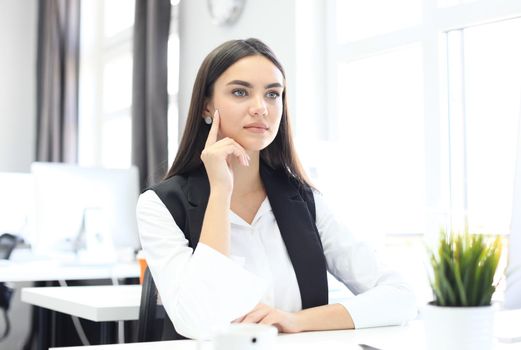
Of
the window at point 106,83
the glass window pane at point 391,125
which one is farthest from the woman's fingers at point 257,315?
the window at point 106,83

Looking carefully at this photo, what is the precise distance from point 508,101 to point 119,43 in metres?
3.69

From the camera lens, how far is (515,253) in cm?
189

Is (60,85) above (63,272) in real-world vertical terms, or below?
above

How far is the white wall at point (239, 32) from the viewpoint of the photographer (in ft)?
10.6

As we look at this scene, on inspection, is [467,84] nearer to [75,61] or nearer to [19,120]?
[75,61]

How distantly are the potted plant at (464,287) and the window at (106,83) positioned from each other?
4567 millimetres

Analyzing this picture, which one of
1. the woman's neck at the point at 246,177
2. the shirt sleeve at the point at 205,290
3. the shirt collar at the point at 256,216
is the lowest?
the shirt sleeve at the point at 205,290

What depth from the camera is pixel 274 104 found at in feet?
5.52

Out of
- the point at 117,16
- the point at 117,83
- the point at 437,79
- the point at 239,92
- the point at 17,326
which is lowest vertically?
the point at 17,326

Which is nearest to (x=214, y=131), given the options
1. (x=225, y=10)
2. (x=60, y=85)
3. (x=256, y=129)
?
(x=256, y=129)

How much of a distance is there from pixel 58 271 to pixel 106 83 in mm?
3007

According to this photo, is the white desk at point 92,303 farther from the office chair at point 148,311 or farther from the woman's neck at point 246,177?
the woman's neck at point 246,177

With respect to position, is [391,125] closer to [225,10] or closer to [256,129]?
[225,10]

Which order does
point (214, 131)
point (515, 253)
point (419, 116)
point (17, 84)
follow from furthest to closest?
1. point (17, 84)
2. point (419, 116)
3. point (515, 253)
4. point (214, 131)
